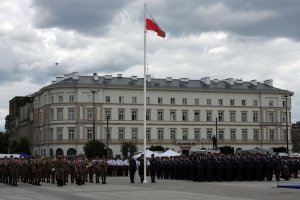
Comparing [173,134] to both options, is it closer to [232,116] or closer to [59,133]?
[232,116]

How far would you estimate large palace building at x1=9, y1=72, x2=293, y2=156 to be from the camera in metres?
103

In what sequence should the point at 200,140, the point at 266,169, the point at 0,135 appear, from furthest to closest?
the point at 0,135, the point at 200,140, the point at 266,169

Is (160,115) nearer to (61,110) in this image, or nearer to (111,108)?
(111,108)

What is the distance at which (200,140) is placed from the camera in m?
110

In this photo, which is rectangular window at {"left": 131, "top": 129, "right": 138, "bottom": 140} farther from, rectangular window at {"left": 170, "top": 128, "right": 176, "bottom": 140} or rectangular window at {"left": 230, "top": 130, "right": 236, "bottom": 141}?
rectangular window at {"left": 230, "top": 130, "right": 236, "bottom": 141}

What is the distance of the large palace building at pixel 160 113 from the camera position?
10331 cm

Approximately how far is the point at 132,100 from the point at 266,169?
7404 centimetres

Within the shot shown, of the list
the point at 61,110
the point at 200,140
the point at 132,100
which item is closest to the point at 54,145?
the point at 61,110

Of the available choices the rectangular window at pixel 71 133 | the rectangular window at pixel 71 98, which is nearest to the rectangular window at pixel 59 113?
the rectangular window at pixel 71 98

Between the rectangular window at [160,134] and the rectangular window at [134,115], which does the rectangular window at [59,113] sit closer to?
the rectangular window at [134,115]

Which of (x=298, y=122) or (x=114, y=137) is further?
(x=298, y=122)

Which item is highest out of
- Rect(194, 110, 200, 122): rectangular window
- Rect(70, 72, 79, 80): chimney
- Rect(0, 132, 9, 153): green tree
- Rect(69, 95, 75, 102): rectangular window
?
Rect(70, 72, 79, 80): chimney

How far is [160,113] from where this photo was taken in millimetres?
107875

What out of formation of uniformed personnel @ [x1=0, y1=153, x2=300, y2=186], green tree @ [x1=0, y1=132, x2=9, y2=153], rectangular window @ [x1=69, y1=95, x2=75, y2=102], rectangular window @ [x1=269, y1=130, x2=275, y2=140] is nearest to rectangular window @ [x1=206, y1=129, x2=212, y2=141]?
rectangular window @ [x1=269, y1=130, x2=275, y2=140]
